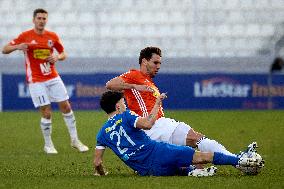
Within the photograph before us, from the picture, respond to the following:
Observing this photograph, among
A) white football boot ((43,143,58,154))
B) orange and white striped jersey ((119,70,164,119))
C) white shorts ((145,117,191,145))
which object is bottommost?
white football boot ((43,143,58,154))

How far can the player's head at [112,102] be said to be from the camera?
31.8ft

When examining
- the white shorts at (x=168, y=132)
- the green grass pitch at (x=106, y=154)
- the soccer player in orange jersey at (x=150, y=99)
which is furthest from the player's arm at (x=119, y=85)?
the green grass pitch at (x=106, y=154)

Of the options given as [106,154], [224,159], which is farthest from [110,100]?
[106,154]

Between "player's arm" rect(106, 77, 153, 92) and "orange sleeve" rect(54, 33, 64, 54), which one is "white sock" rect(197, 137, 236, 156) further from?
"orange sleeve" rect(54, 33, 64, 54)

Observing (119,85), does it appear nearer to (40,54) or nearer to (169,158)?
(169,158)

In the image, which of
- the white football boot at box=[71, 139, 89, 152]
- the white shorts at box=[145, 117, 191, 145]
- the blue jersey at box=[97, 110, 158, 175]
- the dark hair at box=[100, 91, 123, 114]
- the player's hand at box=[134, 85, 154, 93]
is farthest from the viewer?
the white football boot at box=[71, 139, 89, 152]

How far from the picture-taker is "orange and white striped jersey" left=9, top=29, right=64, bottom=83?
591 inches

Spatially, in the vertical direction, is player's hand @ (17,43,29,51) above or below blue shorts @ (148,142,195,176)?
above

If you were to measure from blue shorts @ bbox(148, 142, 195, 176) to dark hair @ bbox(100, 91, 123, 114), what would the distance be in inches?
27.1

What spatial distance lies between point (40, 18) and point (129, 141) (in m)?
5.83

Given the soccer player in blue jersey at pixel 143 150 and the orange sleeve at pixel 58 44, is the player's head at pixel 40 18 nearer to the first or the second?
the orange sleeve at pixel 58 44

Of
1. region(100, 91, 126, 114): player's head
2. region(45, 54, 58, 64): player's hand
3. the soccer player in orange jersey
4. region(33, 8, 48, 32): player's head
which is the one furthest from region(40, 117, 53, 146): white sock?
region(100, 91, 126, 114): player's head

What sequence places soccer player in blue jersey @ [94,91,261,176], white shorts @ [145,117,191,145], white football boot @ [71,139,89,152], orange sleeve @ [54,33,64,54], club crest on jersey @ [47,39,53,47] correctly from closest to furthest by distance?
soccer player in blue jersey @ [94,91,261,176] → white shorts @ [145,117,191,145] → white football boot @ [71,139,89,152] → club crest on jersey @ [47,39,53,47] → orange sleeve @ [54,33,64,54]

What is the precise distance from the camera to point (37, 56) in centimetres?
1510
